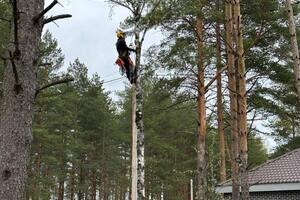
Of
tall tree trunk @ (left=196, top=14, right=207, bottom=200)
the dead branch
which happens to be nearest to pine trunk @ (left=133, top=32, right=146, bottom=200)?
tall tree trunk @ (left=196, top=14, right=207, bottom=200)

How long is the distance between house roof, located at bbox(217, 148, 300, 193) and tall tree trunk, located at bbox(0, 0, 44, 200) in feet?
30.7

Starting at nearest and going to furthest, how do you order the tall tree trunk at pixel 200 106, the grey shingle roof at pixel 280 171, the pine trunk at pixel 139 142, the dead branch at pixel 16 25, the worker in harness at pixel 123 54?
the dead branch at pixel 16 25, the worker in harness at pixel 123 54, the pine trunk at pixel 139 142, the grey shingle roof at pixel 280 171, the tall tree trunk at pixel 200 106

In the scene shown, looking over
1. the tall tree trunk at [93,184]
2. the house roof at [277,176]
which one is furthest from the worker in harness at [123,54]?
the tall tree trunk at [93,184]

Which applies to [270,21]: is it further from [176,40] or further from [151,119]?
[151,119]

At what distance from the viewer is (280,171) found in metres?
13.3

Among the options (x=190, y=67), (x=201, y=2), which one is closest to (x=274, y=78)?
(x=190, y=67)

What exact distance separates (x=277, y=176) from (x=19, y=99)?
36.4 feet

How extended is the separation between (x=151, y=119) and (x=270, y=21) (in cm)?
1539

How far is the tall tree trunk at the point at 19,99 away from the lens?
2.95 metres

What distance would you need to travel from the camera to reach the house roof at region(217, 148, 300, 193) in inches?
484

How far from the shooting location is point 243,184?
26.8 feet

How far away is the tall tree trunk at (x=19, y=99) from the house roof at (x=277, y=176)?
936 centimetres

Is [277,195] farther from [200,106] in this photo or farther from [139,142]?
[139,142]

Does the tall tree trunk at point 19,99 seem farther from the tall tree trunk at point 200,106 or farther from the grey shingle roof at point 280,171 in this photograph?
the tall tree trunk at point 200,106
